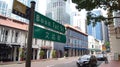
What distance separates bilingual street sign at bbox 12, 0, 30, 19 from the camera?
510cm

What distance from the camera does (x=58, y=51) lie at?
173 ft

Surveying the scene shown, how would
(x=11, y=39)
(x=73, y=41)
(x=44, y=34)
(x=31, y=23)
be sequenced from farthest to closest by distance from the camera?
(x=73, y=41) < (x=11, y=39) < (x=44, y=34) < (x=31, y=23)

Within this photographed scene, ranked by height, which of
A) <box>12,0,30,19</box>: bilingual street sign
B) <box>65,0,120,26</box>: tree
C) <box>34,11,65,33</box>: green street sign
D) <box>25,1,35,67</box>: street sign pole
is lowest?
<box>25,1,35,67</box>: street sign pole

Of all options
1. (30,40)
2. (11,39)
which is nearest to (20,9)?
(30,40)

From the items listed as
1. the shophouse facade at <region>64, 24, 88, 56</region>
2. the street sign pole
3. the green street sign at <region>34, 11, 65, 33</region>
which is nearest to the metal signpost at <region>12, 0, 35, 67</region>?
the street sign pole

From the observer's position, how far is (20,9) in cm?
525

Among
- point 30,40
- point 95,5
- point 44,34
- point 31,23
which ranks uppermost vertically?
point 95,5

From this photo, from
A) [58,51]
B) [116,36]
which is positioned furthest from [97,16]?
[58,51]

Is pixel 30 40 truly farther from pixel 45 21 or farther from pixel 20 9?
pixel 45 21

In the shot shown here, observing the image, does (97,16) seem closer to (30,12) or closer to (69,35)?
(30,12)

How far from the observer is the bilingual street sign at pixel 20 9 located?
5.10 metres

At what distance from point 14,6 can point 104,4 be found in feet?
19.2

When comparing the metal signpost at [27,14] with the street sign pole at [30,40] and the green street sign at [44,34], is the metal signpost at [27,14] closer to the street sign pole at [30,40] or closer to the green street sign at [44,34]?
the street sign pole at [30,40]

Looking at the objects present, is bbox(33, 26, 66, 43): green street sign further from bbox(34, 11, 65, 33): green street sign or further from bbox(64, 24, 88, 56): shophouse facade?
bbox(64, 24, 88, 56): shophouse facade
